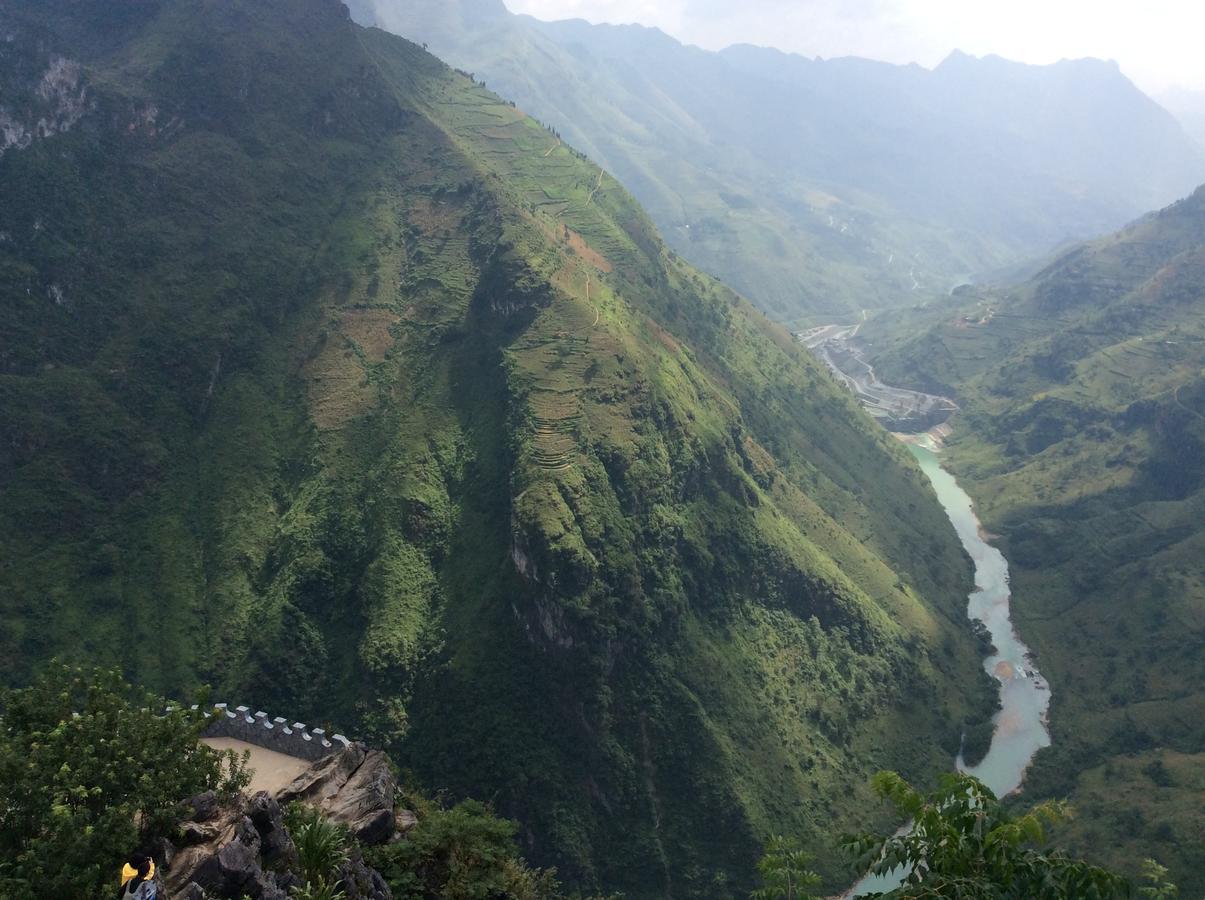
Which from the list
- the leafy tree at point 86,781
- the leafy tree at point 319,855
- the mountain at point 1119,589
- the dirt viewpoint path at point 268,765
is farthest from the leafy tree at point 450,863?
the mountain at point 1119,589

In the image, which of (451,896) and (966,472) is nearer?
(451,896)

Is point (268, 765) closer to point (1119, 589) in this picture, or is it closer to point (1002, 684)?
point (1002, 684)

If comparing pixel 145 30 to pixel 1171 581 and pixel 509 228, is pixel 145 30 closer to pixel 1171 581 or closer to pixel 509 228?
pixel 509 228

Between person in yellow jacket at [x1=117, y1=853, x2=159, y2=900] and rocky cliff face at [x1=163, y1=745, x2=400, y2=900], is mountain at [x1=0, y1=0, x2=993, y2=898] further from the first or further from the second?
person in yellow jacket at [x1=117, y1=853, x2=159, y2=900]

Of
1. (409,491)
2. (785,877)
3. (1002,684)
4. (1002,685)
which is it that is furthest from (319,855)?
(1002,684)

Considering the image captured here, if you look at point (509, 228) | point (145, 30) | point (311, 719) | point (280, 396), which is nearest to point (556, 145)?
point (509, 228)
